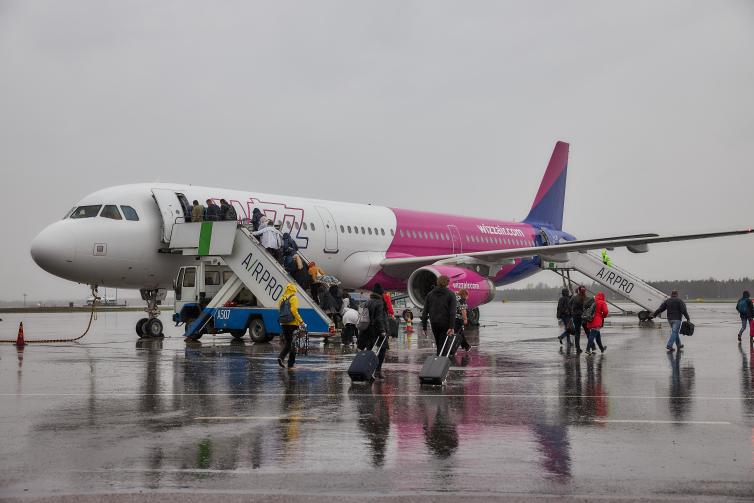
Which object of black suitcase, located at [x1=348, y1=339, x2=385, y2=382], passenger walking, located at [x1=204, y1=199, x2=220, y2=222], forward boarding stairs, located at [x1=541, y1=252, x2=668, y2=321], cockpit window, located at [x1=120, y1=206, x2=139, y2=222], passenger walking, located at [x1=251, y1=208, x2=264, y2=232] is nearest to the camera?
black suitcase, located at [x1=348, y1=339, x2=385, y2=382]

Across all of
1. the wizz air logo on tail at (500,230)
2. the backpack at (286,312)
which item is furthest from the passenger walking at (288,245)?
the wizz air logo on tail at (500,230)

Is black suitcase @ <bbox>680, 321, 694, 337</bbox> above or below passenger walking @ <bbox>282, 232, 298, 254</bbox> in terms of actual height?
below

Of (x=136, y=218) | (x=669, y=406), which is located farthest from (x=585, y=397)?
(x=136, y=218)

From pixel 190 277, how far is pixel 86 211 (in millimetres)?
3047

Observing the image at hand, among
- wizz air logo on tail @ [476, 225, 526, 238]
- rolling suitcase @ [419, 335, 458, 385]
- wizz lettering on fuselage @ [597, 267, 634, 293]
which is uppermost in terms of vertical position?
wizz air logo on tail @ [476, 225, 526, 238]

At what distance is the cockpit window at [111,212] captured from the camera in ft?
66.4

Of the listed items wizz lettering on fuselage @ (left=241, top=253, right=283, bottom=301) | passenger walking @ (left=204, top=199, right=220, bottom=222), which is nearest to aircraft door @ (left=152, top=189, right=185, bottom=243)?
passenger walking @ (left=204, top=199, right=220, bottom=222)

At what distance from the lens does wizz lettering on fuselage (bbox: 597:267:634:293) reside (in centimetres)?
3422

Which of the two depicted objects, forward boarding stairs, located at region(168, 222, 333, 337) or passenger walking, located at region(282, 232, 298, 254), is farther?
passenger walking, located at region(282, 232, 298, 254)

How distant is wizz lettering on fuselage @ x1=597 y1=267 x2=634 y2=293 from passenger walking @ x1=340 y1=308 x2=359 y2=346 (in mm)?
18039

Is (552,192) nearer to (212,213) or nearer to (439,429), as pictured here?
(212,213)

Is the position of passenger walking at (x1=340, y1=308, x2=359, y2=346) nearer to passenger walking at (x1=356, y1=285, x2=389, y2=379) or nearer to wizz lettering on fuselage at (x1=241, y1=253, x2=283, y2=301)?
wizz lettering on fuselage at (x1=241, y1=253, x2=283, y2=301)

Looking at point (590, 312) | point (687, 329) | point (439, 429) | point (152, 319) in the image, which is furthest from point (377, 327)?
point (152, 319)

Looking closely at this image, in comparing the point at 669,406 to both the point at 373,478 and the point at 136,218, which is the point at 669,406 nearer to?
the point at 373,478
